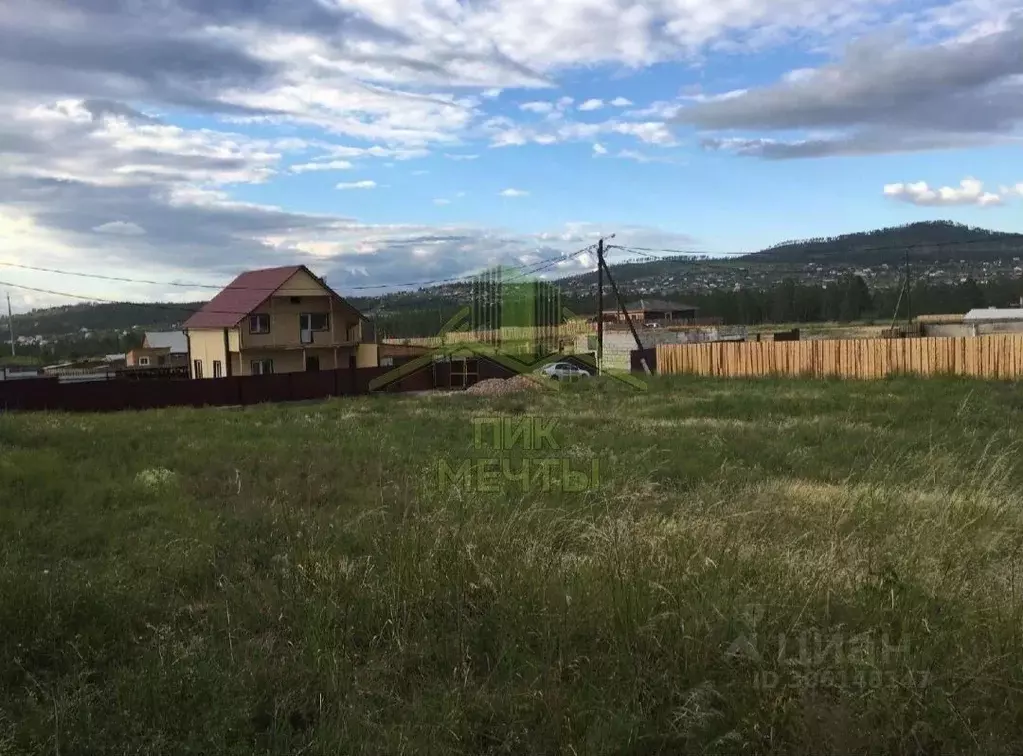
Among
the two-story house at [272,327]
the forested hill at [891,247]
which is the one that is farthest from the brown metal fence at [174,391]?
the forested hill at [891,247]

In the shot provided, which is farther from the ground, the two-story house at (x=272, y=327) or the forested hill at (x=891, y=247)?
the forested hill at (x=891, y=247)

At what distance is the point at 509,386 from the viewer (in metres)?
27.3

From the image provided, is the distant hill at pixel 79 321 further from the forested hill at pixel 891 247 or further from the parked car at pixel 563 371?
the forested hill at pixel 891 247

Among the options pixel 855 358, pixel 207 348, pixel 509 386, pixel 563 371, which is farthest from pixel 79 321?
pixel 855 358

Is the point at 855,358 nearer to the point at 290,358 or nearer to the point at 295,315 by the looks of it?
the point at 295,315

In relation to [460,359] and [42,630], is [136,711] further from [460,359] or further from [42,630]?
[460,359]

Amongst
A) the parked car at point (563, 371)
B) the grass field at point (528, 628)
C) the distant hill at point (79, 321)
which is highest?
the distant hill at point (79, 321)

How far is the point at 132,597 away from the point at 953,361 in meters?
24.6

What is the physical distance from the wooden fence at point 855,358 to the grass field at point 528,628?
18982 mm

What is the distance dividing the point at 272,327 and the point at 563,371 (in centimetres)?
1576

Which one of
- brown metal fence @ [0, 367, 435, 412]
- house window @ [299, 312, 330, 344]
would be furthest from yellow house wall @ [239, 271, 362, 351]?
brown metal fence @ [0, 367, 435, 412]

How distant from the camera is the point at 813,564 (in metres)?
3.41

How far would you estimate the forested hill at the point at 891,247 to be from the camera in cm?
6714

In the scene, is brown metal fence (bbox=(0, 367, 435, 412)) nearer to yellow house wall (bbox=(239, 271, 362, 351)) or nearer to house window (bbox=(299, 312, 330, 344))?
yellow house wall (bbox=(239, 271, 362, 351))
